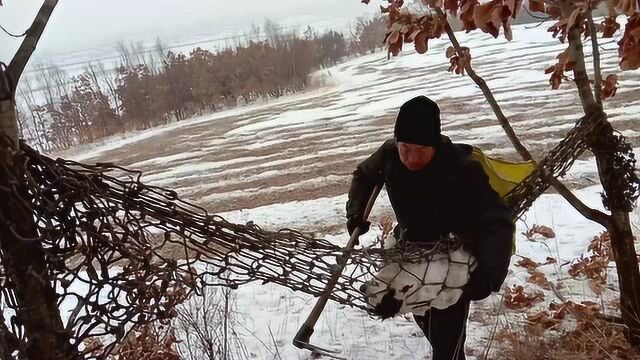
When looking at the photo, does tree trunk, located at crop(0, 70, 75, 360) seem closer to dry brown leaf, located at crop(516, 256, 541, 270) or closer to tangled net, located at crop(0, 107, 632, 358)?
tangled net, located at crop(0, 107, 632, 358)

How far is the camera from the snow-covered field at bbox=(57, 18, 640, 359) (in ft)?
13.2

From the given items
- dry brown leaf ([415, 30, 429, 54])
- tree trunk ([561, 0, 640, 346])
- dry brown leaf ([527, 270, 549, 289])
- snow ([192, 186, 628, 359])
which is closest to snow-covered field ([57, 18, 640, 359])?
snow ([192, 186, 628, 359])

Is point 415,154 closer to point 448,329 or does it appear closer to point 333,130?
point 448,329

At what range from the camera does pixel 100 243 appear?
1.64 metres

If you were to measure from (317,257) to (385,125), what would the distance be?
425 inches

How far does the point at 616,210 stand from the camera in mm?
3062

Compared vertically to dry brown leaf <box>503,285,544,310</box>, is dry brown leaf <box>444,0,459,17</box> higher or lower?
higher

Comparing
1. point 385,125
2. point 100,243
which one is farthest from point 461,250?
point 385,125

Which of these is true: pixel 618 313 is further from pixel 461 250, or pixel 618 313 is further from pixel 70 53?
pixel 70 53

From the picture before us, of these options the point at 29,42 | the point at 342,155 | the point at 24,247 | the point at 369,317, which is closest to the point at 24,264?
the point at 24,247

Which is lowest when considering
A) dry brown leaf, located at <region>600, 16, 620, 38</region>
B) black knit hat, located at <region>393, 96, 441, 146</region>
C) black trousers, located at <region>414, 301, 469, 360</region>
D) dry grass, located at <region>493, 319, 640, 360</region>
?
dry grass, located at <region>493, 319, 640, 360</region>

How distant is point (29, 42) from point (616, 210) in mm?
2862

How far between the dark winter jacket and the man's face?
3cm

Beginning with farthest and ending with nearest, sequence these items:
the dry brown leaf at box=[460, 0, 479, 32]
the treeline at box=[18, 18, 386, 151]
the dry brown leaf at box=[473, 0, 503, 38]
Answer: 1. the treeline at box=[18, 18, 386, 151]
2. the dry brown leaf at box=[460, 0, 479, 32]
3. the dry brown leaf at box=[473, 0, 503, 38]
